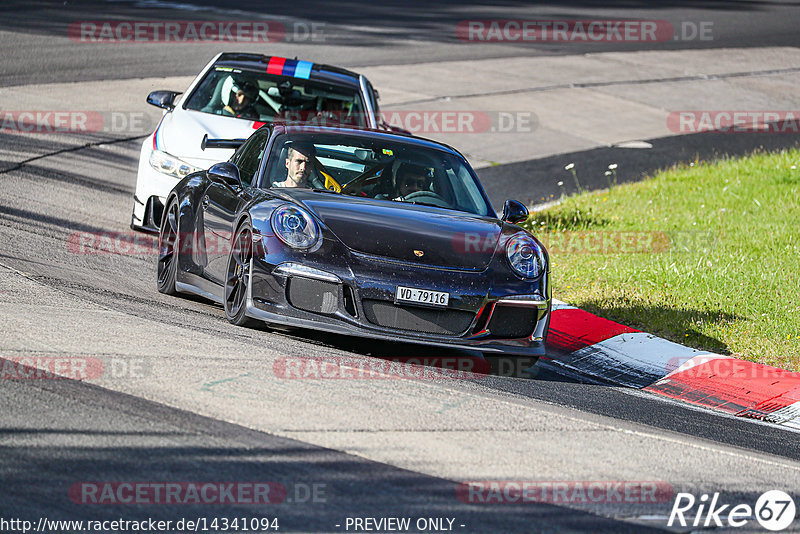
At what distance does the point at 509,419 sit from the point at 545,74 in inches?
672

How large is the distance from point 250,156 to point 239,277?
5.24ft

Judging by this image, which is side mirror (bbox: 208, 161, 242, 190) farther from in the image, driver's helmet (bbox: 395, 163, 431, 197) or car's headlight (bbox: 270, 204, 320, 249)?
driver's helmet (bbox: 395, 163, 431, 197)

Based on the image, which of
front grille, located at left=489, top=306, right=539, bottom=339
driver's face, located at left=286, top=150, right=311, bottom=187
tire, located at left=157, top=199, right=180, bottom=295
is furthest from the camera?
tire, located at left=157, top=199, right=180, bottom=295

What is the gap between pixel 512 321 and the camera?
6770 mm

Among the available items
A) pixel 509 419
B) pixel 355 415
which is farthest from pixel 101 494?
pixel 509 419

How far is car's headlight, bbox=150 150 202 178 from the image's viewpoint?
32.1 ft

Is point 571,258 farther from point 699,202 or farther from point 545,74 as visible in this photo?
point 545,74

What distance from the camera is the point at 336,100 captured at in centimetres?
1105

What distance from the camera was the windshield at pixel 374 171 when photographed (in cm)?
775
